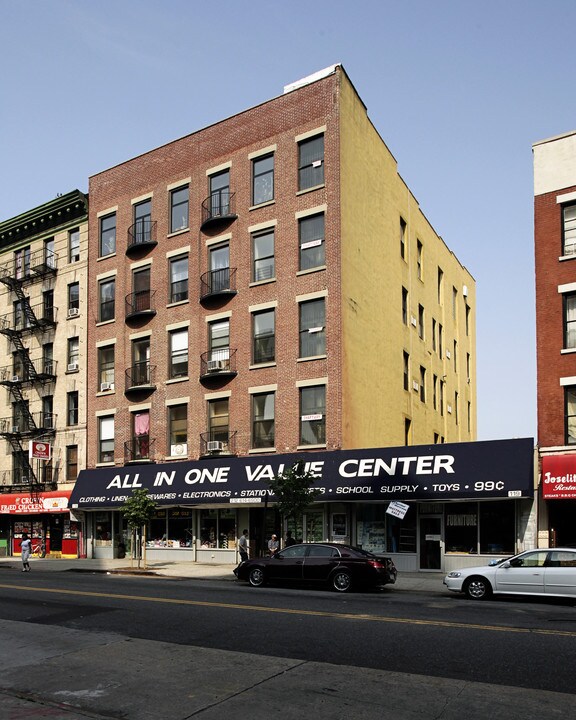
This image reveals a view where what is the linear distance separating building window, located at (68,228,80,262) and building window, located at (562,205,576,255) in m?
27.5

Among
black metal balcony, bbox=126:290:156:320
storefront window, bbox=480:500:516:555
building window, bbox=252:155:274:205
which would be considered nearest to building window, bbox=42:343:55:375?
black metal balcony, bbox=126:290:156:320

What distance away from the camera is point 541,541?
27.7m

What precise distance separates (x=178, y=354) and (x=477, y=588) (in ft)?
72.6

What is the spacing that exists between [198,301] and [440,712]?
30822mm

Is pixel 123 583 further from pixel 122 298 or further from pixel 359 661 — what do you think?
pixel 122 298

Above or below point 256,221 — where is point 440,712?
below

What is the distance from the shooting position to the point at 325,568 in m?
23.6

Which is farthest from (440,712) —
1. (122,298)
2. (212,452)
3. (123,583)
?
(122,298)

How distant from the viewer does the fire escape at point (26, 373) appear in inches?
1759

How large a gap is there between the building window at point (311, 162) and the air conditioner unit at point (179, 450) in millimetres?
13690

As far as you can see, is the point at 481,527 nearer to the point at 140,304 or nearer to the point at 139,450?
the point at 139,450

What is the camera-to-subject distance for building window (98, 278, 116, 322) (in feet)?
141

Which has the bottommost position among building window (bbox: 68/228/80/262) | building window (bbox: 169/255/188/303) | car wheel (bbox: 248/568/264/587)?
car wheel (bbox: 248/568/264/587)

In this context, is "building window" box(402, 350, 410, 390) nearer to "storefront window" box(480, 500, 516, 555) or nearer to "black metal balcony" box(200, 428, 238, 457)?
"black metal balcony" box(200, 428, 238, 457)
